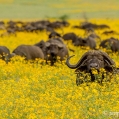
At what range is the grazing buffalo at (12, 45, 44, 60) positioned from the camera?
1958 cm

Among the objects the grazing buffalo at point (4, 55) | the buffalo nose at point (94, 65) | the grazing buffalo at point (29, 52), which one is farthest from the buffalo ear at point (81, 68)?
the grazing buffalo at point (29, 52)

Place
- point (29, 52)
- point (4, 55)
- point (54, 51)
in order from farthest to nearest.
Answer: point (54, 51) < point (29, 52) < point (4, 55)

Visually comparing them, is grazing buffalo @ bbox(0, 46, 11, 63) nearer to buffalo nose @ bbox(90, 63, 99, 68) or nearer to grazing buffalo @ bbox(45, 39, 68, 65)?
grazing buffalo @ bbox(45, 39, 68, 65)

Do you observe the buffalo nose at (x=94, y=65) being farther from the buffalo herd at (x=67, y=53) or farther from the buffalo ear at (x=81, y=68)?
the buffalo ear at (x=81, y=68)

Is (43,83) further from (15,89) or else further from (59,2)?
(59,2)

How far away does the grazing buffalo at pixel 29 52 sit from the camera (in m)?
19.6

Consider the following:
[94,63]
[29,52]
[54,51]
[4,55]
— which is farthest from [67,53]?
[94,63]

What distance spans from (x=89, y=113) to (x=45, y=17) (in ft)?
177

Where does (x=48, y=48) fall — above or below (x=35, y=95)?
above

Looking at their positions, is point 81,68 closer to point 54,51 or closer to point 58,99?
point 58,99

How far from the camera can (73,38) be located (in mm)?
30109

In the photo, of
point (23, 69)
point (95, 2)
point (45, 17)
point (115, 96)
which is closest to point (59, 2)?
point (95, 2)

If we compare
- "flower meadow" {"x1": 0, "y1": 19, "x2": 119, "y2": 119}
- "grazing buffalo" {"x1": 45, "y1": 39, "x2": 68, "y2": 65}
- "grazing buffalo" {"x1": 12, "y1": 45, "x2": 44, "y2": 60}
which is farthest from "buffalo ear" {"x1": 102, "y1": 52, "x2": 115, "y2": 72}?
"grazing buffalo" {"x1": 45, "y1": 39, "x2": 68, "y2": 65}

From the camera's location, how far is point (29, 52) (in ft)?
65.3
